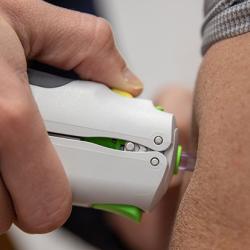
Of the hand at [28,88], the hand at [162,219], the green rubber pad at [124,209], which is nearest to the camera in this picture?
the hand at [28,88]

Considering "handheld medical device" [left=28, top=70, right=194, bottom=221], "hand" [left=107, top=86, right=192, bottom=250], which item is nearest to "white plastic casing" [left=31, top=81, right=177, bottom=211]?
"handheld medical device" [left=28, top=70, right=194, bottom=221]

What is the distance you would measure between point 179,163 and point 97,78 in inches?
5.8

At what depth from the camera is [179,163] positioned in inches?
26.7

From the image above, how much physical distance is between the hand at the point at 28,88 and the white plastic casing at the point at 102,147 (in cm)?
3

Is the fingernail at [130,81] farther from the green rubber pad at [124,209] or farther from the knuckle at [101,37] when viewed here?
the green rubber pad at [124,209]

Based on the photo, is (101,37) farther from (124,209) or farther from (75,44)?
(124,209)

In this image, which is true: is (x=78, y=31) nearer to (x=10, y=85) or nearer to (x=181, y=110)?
(x=10, y=85)

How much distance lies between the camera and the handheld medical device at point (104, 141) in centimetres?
60

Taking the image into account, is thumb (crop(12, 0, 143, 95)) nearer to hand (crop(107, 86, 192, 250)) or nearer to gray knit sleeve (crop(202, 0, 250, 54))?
gray knit sleeve (crop(202, 0, 250, 54))

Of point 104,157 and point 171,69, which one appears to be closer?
point 104,157

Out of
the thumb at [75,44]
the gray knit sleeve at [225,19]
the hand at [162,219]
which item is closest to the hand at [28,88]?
the thumb at [75,44]

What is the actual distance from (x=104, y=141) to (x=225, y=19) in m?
0.20

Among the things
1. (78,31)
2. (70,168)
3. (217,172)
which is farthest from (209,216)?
(78,31)

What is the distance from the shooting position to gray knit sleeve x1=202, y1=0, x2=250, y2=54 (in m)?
0.61
